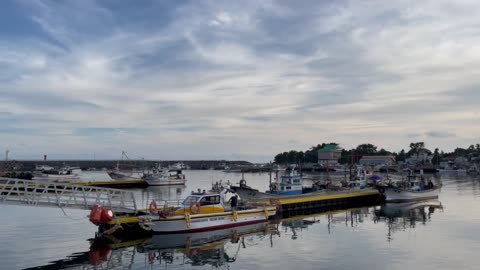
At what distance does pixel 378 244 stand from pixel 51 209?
3590 cm

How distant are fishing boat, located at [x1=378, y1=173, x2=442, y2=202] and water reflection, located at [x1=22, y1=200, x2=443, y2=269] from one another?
13210 millimetres

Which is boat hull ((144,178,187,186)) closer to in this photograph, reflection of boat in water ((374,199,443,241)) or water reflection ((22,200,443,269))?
reflection of boat in water ((374,199,443,241))

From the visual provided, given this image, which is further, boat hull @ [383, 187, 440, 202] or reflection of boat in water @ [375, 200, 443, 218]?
boat hull @ [383, 187, 440, 202]

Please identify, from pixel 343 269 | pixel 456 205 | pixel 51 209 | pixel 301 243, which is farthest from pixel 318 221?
pixel 51 209

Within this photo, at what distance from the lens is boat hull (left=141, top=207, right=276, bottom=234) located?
1357 inches

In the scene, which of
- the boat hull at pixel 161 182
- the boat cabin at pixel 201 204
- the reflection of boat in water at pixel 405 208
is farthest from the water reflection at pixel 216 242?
the boat hull at pixel 161 182

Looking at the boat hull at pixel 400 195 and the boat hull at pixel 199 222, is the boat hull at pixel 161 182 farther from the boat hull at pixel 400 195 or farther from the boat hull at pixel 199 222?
the boat hull at pixel 199 222

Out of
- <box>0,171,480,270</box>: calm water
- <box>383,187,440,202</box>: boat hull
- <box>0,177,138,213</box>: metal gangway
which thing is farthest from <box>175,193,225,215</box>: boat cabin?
<box>383,187,440,202</box>: boat hull

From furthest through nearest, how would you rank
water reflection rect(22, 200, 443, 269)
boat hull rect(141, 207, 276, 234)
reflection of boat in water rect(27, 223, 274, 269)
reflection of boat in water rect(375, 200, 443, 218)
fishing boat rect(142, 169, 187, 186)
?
fishing boat rect(142, 169, 187, 186), reflection of boat in water rect(375, 200, 443, 218), boat hull rect(141, 207, 276, 234), water reflection rect(22, 200, 443, 269), reflection of boat in water rect(27, 223, 274, 269)

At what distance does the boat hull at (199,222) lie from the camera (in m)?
34.5

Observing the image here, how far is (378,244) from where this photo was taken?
31.9m

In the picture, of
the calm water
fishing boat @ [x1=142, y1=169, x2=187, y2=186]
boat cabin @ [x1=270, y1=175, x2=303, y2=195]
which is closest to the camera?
the calm water

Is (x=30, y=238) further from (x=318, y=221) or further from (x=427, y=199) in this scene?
(x=427, y=199)

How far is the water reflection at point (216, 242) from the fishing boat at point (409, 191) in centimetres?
1321
